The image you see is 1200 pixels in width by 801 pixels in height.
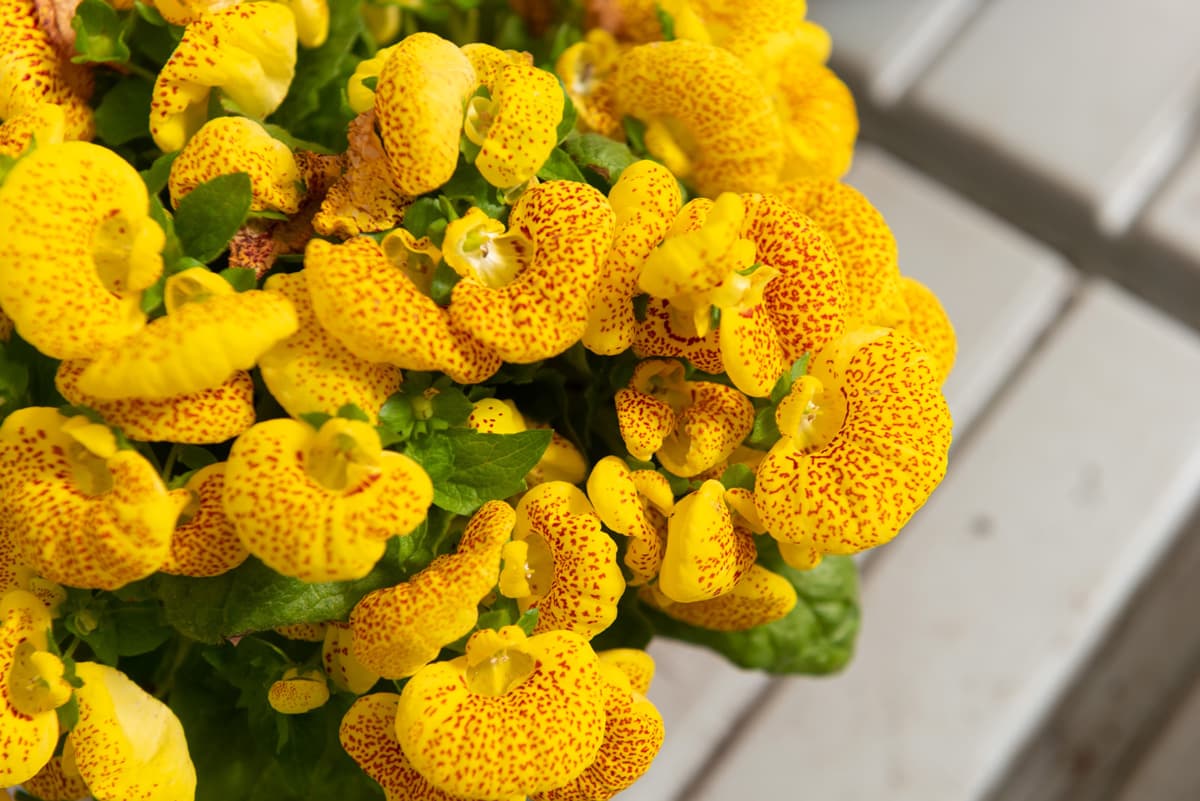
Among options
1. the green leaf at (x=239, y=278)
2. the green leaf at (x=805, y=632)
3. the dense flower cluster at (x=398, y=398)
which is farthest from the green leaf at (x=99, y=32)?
the green leaf at (x=805, y=632)

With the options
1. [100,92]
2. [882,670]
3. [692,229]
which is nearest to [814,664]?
[882,670]

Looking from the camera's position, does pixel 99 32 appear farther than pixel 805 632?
No

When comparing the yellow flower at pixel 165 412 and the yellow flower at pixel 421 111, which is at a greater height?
the yellow flower at pixel 421 111

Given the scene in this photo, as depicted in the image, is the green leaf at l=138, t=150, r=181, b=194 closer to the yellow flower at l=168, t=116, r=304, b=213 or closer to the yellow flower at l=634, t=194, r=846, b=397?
the yellow flower at l=168, t=116, r=304, b=213

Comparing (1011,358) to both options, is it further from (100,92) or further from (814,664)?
(100,92)

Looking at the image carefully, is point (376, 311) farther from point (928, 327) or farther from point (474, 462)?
point (928, 327)

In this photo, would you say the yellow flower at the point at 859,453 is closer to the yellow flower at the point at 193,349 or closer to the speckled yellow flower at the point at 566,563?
the speckled yellow flower at the point at 566,563

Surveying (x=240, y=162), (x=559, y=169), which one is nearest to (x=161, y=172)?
(x=240, y=162)
